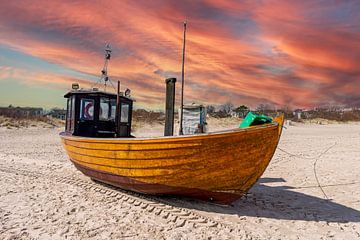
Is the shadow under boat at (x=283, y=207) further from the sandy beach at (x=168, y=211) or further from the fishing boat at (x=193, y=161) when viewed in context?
the fishing boat at (x=193, y=161)

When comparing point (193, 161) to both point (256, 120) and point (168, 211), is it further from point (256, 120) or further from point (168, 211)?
point (256, 120)

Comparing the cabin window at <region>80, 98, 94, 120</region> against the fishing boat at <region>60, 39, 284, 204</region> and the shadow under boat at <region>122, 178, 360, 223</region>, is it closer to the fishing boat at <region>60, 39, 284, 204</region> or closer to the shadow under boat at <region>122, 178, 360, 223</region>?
the fishing boat at <region>60, 39, 284, 204</region>

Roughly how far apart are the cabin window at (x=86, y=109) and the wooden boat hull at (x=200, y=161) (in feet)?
10.4

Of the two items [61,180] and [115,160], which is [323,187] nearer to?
[115,160]

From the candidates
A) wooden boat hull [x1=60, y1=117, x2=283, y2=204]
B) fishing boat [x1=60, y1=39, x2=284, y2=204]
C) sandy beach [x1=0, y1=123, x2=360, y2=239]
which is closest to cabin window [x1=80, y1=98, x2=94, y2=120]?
sandy beach [x1=0, y1=123, x2=360, y2=239]

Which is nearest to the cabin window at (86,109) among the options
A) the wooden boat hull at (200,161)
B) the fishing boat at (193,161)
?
the fishing boat at (193,161)

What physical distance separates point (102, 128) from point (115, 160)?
10.6 ft

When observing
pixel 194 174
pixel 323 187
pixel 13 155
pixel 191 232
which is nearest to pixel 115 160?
pixel 194 174

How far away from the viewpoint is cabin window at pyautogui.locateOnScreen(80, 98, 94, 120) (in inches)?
420

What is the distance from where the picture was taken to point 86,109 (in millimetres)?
10719

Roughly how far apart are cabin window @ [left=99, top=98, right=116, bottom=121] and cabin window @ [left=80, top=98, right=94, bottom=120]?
28 centimetres

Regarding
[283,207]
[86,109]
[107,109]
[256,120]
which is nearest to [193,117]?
[107,109]

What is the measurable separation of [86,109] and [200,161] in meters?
5.38

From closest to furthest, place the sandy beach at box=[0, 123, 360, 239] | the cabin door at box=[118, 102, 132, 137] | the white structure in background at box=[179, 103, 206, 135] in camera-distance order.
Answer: the sandy beach at box=[0, 123, 360, 239]
the cabin door at box=[118, 102, 132, 137]
the white structure in background at box=[179, 103, 206, 135]
